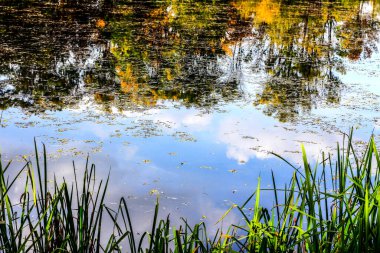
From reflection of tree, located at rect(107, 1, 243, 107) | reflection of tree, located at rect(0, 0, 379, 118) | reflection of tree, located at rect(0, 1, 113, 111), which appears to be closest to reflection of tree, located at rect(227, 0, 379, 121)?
reflection of tree, located at rect(0, 0, 379, 118)

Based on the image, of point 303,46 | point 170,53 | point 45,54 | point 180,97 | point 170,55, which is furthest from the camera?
point 303,46

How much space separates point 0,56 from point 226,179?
4.04 metres

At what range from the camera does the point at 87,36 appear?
8.27 meters

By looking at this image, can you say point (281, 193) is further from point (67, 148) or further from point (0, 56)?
point (0, 56)

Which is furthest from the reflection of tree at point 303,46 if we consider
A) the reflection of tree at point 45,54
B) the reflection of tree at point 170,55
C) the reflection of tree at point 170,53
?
the reflection of tree at point 45,54

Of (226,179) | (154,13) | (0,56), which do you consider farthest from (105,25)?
(226,179)

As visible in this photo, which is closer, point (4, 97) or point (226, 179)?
point (226, 179)

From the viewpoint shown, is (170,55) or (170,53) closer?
(170,55)

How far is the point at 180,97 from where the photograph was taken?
226 inches

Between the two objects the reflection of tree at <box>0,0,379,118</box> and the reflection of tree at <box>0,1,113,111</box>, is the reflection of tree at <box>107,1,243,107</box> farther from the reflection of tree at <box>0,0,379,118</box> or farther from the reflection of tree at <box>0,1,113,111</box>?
the reflection of tree at <box>0,1,113,111</box>

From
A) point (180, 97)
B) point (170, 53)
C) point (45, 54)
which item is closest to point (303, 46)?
point (170, 53)

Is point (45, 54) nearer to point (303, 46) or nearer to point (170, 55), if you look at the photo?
point (170, 55)

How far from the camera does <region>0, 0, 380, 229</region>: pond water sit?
4.05 m

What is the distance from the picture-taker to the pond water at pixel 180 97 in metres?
4.05
